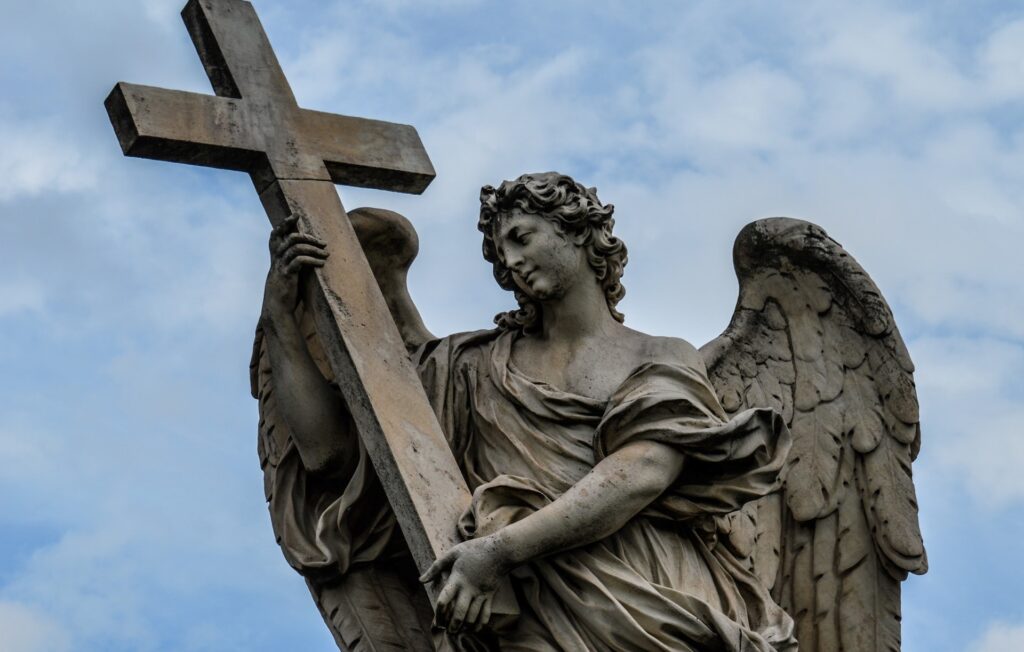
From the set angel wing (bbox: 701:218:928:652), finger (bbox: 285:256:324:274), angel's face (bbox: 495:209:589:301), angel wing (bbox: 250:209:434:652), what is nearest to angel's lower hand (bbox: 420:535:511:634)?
angel wing (bbox: 250:209:434:652)

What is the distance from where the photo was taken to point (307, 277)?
42.0 ft

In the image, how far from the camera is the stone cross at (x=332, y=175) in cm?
1240

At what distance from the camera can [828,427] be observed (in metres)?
13.6

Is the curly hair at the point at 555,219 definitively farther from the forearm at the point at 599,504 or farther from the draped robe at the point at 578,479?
the forearm at the point at 599,504

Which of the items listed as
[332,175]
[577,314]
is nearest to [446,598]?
[577,314]

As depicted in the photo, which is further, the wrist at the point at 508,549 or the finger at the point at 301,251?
the finger at the point at 301,251

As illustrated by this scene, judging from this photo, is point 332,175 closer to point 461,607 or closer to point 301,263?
point 301,263

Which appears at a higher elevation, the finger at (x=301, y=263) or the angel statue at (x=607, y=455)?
the finger at (x=301, y=263)

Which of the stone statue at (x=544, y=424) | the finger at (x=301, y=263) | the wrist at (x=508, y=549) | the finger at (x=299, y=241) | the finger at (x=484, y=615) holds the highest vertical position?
the finger at (x=299, y=241)

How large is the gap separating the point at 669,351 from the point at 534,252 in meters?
0.63

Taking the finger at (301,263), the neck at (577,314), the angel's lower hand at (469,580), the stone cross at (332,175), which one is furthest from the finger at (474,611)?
the finger at (301,263)

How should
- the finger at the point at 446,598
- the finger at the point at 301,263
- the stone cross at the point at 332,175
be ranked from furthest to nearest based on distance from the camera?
1. the finger at the point at 301,263
2. the stone cross at the point at 332,175
3. the finger at the point at 446,598

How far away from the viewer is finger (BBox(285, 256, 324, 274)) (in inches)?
502

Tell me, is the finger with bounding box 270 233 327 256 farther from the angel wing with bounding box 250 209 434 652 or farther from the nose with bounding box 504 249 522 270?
the nose with bounding box 504 249 522 270
